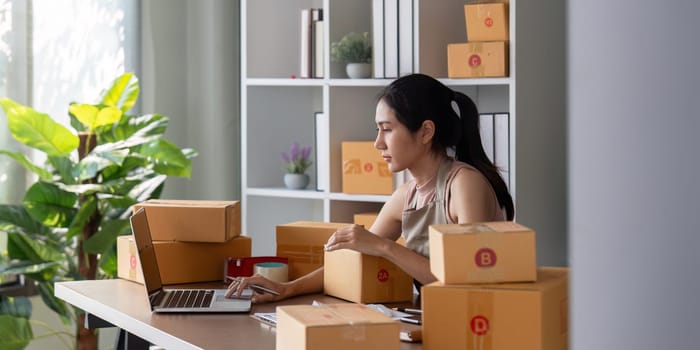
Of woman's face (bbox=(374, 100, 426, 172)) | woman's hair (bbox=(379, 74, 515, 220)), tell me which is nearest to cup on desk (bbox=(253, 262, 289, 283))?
woman's face (bbox=(374, 100, 426, 172))

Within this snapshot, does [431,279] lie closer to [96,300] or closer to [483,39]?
[96,300]

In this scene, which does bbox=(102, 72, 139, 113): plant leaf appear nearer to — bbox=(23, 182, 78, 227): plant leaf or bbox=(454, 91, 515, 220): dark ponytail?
bbox=(23, 182, 78, 227): plant leaf

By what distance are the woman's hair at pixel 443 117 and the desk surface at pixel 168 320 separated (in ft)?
1.79

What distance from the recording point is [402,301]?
2088 mm

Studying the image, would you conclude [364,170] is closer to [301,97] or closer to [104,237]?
[301,97]

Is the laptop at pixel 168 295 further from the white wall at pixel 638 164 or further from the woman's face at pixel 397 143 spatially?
the white wall at pixel 638 164

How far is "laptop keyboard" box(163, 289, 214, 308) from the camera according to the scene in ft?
6.70

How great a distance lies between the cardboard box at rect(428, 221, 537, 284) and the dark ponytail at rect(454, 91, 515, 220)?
0.84 metres

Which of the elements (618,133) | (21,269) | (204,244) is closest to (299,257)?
(204,244)

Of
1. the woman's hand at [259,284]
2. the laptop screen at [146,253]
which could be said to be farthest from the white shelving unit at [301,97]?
the laptop screen at [146,253]

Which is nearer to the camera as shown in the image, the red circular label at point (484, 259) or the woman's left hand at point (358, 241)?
the red circular label at point (484, 259)

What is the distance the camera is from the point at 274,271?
2291 millimetres

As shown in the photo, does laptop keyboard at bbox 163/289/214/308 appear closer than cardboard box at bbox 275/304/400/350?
No

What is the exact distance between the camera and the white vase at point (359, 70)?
137 inches
